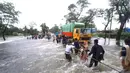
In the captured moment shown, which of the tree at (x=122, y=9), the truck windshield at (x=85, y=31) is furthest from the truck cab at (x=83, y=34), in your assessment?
the tree at (x=122, y=9)

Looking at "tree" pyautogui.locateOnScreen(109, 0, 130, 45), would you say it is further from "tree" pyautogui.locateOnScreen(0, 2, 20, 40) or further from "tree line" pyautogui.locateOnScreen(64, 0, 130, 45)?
"tree" pyautogui.locateOnScreen(0, 2, 20, 40)

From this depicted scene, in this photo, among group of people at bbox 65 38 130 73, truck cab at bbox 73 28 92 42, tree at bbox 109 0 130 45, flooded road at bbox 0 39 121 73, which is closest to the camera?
group of people at bbox 65 38 130 73

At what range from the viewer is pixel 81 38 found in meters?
24.9

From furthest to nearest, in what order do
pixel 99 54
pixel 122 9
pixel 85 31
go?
1. pixel 122 9
2. pixel 85 31
3. pixel 99 54

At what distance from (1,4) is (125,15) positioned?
33111 mm

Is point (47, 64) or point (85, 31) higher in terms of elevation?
point (85, 31)

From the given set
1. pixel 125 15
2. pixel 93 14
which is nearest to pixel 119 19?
Answer: pixel 125 15

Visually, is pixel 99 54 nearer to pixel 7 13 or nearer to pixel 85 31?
pixel 85 31

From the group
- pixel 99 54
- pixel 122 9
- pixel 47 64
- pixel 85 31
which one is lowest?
pixel 47 64

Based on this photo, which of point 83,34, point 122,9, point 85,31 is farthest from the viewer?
point 122,9

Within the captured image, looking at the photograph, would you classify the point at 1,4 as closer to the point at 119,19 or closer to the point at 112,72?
the point at 119,19

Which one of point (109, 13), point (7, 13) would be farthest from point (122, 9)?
point (7, 13)

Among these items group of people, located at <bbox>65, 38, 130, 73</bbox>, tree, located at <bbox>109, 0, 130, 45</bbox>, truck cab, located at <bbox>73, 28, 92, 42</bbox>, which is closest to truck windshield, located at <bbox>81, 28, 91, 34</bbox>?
truck cab, located at <bbox>73, 28, 92, 42</bbox>

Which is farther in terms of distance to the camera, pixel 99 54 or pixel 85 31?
pixel 85 31
